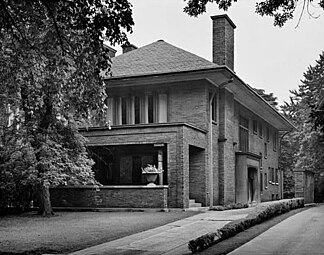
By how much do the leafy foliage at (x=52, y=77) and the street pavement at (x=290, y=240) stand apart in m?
5.00

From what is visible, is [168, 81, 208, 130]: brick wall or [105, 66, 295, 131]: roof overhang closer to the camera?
[105, 66, 295, 131]: roof overhang

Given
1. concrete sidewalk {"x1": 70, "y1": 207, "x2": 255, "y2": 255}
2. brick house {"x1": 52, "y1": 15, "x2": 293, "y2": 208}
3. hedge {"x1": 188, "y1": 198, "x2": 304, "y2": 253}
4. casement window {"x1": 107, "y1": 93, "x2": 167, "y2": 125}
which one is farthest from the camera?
casement window {"x1": 107, "y1": 93, "x2": 167, "y2": 125}

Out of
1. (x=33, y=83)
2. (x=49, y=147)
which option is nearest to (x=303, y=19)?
(x=33, y=83)

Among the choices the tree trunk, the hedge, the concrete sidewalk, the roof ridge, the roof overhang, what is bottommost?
the concrete sidewalk

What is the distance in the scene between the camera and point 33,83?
18109 millimetres

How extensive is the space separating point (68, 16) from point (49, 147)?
33.6 feet

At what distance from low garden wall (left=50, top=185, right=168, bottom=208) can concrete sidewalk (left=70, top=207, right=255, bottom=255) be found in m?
3.39

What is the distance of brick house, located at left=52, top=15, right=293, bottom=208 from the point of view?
23.3m

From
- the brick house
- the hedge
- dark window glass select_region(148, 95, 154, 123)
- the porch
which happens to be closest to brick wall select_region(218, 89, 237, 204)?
the brick house

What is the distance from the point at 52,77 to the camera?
18.0m

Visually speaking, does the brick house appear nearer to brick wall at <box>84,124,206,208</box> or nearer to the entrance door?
brick wall at <box>84,124,206,208</box>

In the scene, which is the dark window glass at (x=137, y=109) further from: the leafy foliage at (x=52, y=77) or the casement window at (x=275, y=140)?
the casement window at (x=275, y=140)

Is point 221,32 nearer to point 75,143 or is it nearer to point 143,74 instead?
point 143,74

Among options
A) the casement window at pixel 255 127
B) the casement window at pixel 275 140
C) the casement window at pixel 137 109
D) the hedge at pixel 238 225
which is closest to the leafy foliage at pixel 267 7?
the hedge at pixel 238 225
